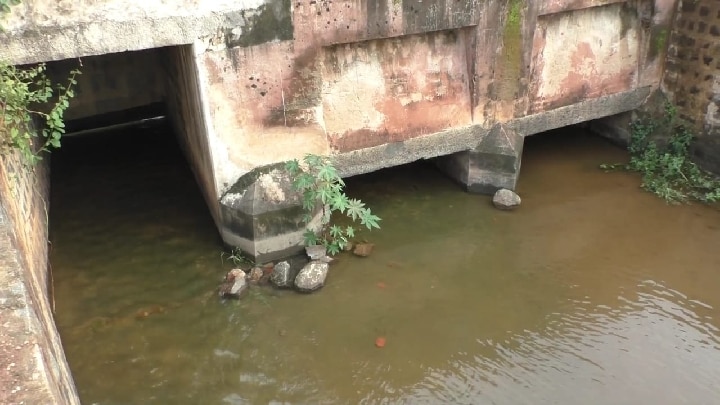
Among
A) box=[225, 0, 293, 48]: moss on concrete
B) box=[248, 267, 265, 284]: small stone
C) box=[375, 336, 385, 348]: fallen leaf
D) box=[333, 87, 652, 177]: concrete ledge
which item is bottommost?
box=[375, 336, 385, 348]: fallen leaf

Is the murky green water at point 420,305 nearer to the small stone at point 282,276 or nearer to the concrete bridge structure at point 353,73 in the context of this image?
the small stone at point 282,276

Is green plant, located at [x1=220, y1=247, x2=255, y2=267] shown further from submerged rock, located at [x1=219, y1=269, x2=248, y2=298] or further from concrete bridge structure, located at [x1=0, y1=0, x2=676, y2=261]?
submerged rock, located at [x1=219, y1=269, x2=248, y2=298]

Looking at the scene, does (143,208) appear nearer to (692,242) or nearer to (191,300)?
(191,300)

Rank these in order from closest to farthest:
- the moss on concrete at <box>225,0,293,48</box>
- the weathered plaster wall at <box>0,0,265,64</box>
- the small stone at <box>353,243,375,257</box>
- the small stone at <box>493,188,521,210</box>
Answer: the weathered plaster wall at <box>0,0,265,64</box>
the moss on concrete at <box>225,0,293,48</box>
the small stone at <box>353,243,375,257</box>
the small stone at <box>493,188,521,210</box>

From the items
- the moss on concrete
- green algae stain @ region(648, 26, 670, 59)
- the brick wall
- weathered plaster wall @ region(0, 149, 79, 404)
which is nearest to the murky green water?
the brick wall

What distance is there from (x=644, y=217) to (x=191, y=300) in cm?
516

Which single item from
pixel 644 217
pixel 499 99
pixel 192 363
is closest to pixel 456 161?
pixel 499 99

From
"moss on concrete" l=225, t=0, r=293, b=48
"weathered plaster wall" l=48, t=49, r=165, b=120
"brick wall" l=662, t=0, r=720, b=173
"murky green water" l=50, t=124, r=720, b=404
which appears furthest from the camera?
"weathered plaster wall" l=48, t=49, r=165, b=120

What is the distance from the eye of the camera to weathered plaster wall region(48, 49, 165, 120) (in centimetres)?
879

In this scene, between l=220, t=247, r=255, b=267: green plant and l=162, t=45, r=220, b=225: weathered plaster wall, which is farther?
l=220, t=247, r=255, b=267: green plant

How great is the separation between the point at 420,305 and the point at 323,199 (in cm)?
139

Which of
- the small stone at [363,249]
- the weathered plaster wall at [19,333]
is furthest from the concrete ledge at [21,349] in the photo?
the small stone at [363,249]

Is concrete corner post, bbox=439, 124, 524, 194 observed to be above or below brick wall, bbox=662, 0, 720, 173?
below

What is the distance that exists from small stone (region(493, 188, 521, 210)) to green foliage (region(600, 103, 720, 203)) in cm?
172
